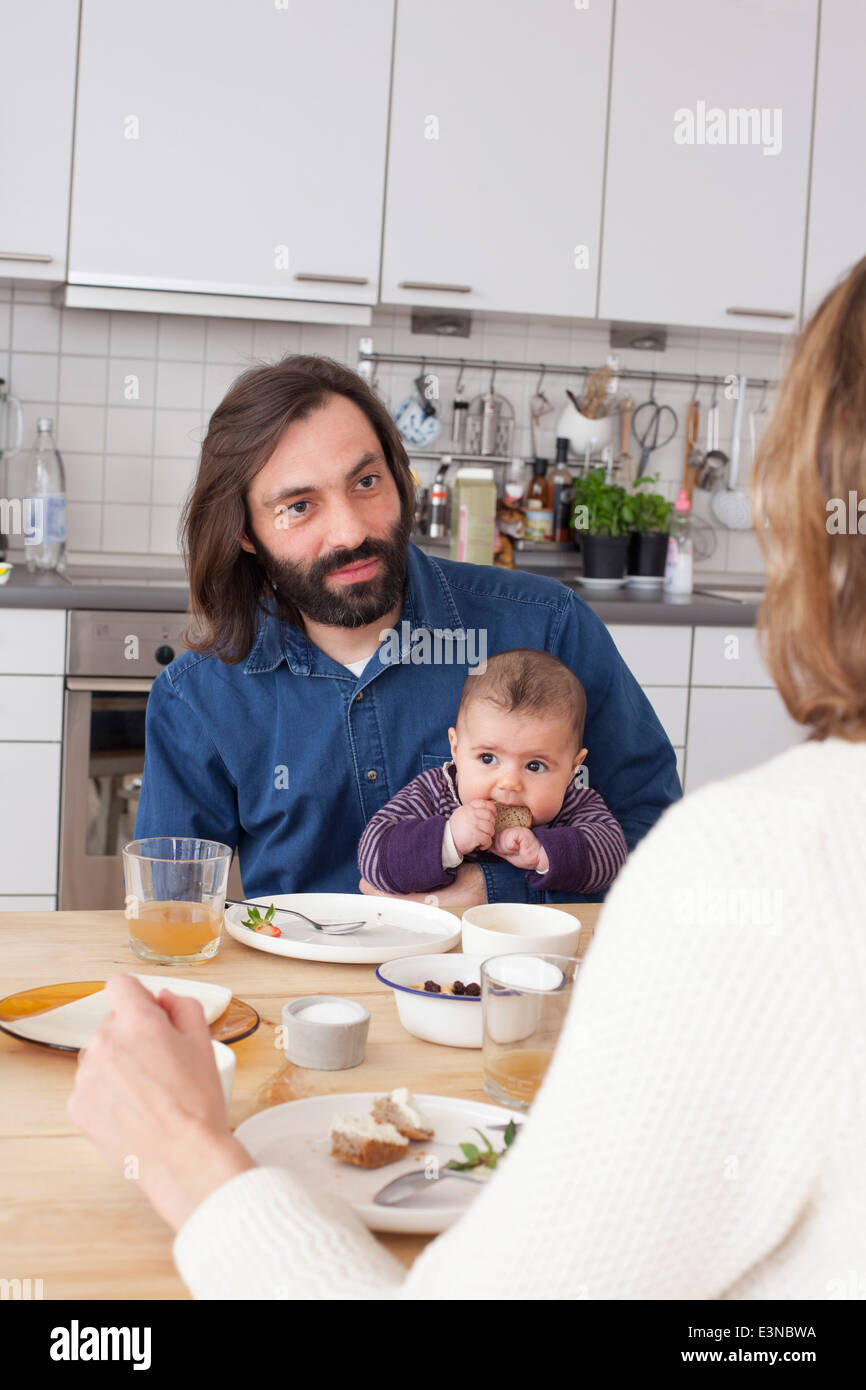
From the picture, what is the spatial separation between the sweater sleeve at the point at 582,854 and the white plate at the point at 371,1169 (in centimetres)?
68

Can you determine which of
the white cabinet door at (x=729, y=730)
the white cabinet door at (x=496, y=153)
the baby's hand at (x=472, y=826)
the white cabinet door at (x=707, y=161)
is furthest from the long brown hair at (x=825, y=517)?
the white cabinet door at (x=707, y=161)

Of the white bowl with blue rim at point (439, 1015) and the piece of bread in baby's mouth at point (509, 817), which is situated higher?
the piece of bread in baby's mouth at point (509, 817)

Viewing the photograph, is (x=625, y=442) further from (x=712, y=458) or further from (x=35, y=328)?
(x=35, y=328)

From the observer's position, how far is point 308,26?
10.4ft

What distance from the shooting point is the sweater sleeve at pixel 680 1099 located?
542 millimetres

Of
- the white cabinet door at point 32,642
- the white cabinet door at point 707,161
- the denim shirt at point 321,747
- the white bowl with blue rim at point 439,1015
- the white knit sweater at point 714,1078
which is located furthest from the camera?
the white cabinet door at point 707,161

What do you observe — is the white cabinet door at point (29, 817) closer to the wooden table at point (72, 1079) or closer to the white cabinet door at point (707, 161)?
the wooden table at point (72, 1079)

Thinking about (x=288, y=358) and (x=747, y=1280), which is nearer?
(x=747, y=1280)

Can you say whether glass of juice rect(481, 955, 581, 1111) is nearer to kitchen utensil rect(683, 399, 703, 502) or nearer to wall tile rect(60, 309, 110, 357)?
wall tile rect(60, 309, 110, 357)

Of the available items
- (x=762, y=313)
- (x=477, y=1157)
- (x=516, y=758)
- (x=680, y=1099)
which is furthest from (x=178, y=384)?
(x=680, y=1099)

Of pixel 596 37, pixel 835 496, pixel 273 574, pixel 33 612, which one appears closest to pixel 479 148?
pixel 596 37

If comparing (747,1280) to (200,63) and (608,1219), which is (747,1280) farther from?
(200,63)

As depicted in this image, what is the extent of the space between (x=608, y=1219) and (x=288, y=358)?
5.31 feet

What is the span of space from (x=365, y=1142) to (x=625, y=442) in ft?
10.3
